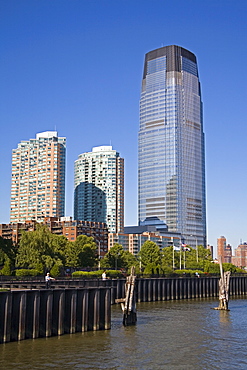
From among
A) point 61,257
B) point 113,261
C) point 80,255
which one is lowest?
point 113,261

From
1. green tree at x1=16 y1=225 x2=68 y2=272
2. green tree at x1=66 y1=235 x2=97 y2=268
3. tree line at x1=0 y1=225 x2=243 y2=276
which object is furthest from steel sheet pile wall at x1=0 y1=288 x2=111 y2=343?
green tree at x1=66 y1=235 x2=97 y2=268

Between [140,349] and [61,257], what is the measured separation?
300 ft

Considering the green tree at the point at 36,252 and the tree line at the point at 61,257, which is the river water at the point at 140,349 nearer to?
the tree line at the point at 61,257

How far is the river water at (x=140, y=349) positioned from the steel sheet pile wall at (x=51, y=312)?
743mm

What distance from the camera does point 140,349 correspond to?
37.8 metres

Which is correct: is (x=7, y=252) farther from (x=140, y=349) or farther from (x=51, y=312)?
(x=140, y=349)

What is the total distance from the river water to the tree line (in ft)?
133

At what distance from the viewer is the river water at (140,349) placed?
33.1m

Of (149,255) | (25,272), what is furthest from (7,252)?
(149,255)

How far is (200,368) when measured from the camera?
32469 mm

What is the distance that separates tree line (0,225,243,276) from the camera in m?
108

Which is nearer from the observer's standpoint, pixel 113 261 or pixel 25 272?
pixel 25 272

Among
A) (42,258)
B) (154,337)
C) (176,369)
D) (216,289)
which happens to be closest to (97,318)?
(154,337)

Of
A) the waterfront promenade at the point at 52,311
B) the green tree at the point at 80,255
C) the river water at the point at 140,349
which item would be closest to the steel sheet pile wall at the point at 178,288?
the river water at the point at 140,349
